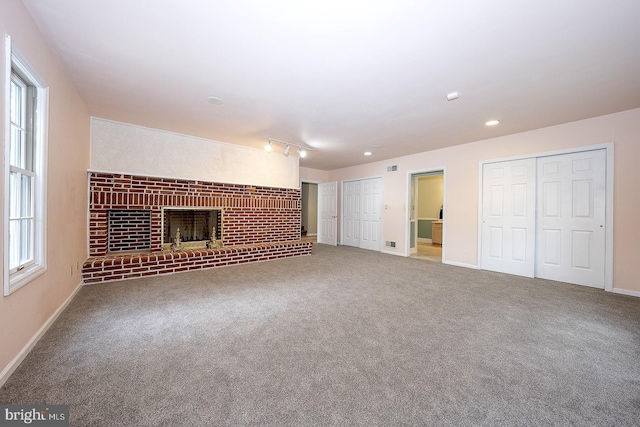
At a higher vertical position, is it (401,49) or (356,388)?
(401,49)

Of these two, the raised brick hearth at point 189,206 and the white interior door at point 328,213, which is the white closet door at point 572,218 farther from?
the white interior door at point 328,213

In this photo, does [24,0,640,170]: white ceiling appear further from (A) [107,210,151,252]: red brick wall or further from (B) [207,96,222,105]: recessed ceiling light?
(A) [107,210,151,252]: red brick wall

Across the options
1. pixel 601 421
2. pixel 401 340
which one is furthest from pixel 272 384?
pixel 601 421

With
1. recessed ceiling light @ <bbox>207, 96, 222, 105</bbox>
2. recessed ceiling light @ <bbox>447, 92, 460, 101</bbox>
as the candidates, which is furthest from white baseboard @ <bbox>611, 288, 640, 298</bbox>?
recessed ceiling light @ <bbox>207, 96, 222, 105</bbox>

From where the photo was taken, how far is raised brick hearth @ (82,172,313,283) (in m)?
3.69

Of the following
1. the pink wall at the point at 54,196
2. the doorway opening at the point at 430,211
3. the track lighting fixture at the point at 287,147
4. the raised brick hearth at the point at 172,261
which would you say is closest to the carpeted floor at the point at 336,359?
the pink wall at the point at 54,196

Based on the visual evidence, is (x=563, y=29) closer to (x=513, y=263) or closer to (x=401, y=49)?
(x=401, y=49)

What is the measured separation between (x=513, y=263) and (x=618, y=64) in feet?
9.66

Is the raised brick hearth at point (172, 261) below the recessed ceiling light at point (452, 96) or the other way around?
below

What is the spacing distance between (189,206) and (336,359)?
3.81 m

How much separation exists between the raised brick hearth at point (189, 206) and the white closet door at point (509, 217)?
3491mm

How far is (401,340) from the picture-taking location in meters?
2.01

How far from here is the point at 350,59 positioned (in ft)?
7.37

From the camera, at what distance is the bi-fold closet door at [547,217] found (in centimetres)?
353
